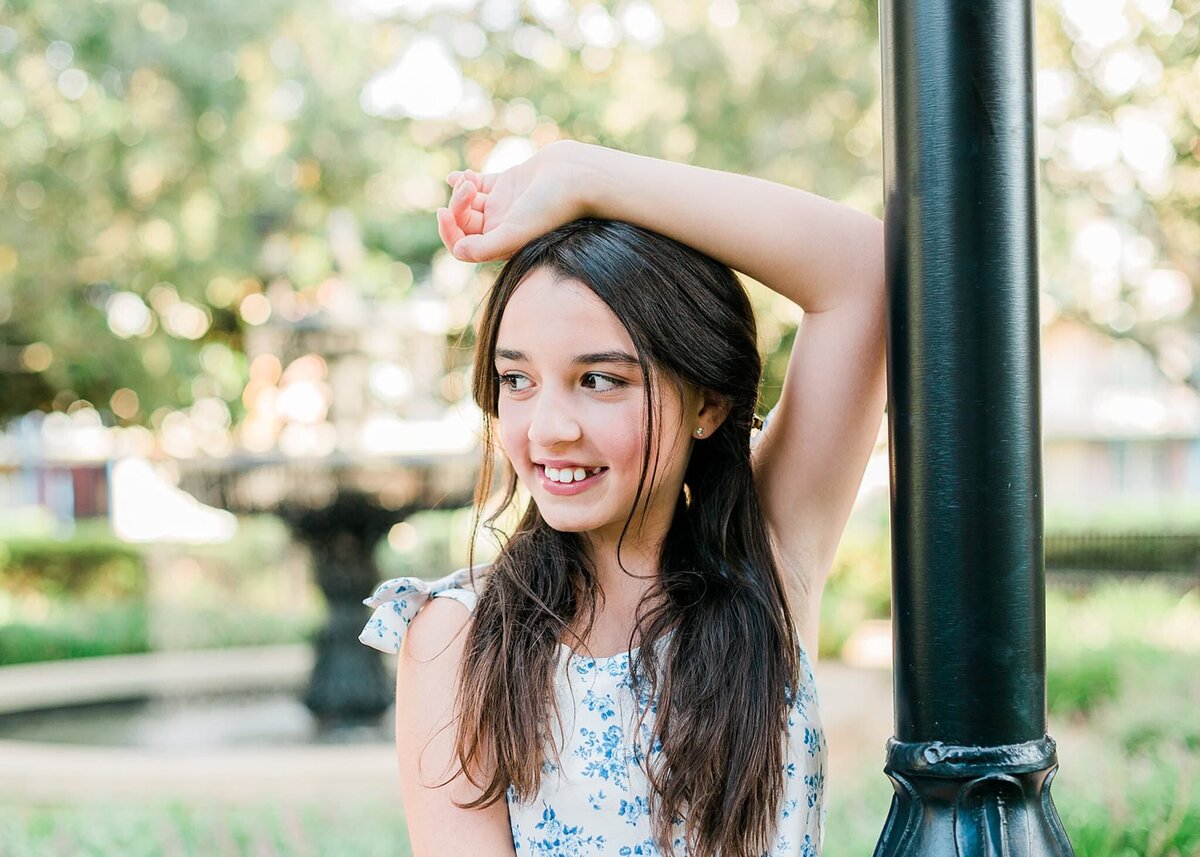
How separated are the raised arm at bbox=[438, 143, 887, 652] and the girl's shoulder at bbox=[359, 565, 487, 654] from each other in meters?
0.50

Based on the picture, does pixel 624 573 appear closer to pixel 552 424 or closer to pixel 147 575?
pixel 552 424

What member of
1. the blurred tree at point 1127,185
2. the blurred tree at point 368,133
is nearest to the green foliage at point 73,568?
the blurred tree at point 368,133

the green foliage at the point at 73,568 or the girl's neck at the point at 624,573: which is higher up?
the girl's neck at the point at 624,573

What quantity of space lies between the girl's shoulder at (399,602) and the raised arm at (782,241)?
50 centimetres

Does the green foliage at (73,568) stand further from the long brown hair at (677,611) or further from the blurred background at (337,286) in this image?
the long brown hair at (677,611)

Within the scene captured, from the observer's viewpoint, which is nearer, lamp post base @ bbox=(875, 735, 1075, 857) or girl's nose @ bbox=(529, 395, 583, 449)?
lamp post base @ bbox=(875, 735, 1075, 857)

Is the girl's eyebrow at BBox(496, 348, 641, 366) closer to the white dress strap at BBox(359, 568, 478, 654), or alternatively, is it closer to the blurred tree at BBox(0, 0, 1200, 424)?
the white dress strap at BBox(359, 568, 478, 654)

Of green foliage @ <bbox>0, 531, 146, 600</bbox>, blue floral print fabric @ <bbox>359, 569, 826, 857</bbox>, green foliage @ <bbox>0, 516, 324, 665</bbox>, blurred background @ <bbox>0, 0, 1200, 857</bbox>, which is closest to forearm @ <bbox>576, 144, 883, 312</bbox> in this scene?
blue floral print fabric @ <bbox>359, 569, 826, 857</bbox>

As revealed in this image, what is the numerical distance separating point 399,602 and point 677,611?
416mm

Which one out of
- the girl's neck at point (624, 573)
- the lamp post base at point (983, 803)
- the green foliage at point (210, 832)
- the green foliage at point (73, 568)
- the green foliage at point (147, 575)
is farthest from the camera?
the green foliage at point (73, 568)

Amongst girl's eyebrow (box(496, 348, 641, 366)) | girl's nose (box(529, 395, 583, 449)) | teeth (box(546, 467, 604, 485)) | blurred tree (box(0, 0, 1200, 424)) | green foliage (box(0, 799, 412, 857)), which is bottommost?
green foliage (box(0, 799, 412, 857))

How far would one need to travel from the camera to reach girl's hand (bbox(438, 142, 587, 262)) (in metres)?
1.83

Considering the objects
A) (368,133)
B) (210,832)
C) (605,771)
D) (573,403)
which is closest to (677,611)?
(605,771)

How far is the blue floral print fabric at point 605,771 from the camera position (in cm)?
185
